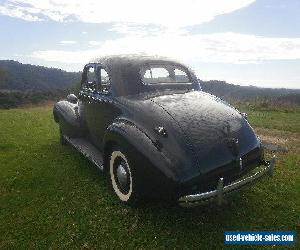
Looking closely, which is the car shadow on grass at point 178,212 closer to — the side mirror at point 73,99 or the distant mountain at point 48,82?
the side mirror at point 73,99

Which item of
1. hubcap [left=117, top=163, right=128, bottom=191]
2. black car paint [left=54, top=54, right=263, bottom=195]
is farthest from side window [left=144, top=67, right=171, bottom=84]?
hubcap [left=117, top=163, right=128, bottom=191]

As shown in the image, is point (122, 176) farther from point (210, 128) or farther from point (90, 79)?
point (90, 79)

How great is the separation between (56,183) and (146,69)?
2.73 metres

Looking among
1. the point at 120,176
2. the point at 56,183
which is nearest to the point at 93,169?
the point at 56,183

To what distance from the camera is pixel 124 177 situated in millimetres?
5070

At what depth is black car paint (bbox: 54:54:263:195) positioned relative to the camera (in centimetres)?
435

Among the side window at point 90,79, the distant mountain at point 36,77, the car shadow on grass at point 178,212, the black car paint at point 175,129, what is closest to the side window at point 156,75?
the black car paint at point 175,129

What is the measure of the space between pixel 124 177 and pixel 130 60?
88.3 inches

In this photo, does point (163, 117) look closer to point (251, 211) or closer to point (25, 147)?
point (251, 211)

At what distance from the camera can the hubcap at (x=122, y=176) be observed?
5.06 meters

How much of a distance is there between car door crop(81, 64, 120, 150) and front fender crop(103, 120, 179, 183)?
574 millimetres

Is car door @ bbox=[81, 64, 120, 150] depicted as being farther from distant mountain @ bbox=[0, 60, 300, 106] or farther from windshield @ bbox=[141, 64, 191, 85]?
distant mountain @ bbox=[0, 60, 300, 106]

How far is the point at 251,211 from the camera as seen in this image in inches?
205

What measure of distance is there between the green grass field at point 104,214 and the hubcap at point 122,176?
376 mm
